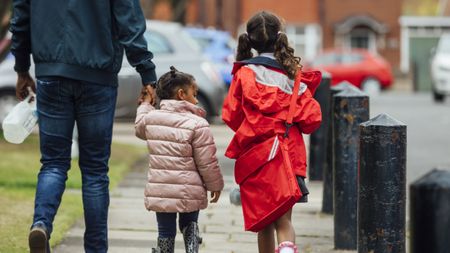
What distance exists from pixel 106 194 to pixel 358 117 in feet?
6.94

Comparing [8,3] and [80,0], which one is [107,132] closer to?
[80,0]

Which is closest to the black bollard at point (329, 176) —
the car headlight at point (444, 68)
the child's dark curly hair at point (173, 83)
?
the child's dark curly hair at point (173, 83)

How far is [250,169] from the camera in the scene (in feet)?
17.7

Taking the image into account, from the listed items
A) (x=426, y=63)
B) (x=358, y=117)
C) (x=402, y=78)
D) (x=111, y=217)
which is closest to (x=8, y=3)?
(x=111, y=217)

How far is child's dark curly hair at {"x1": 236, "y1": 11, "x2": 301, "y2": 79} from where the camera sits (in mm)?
5375

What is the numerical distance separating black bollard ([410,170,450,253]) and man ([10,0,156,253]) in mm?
2411

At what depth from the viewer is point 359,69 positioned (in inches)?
1331

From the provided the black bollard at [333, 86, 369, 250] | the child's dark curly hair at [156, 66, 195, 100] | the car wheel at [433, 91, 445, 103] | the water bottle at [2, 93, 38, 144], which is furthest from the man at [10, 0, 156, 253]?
the car wheel at [433, 91, 445, 103]

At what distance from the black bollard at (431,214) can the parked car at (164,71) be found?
462 inches

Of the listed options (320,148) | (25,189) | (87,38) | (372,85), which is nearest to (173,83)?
(87,38)

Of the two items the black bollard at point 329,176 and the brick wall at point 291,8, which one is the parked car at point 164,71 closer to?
the black bollard at point 329,176

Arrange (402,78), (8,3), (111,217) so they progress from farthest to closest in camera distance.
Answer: (402,78)
(8,3)
(111,217)

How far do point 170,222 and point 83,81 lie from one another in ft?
2.83

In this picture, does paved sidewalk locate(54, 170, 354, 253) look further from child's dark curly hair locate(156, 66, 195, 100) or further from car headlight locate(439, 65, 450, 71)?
car headlight locate(439, 65, 450, 71)
